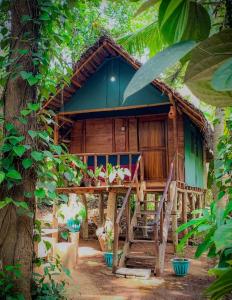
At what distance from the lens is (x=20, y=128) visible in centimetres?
288

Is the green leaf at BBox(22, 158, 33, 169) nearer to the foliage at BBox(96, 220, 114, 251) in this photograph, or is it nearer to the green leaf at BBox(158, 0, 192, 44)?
the green leaf at BBox(158, 0, 192, 44)

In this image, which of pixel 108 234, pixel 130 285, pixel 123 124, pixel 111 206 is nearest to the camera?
pixel 130 285

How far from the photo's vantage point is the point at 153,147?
1067cm

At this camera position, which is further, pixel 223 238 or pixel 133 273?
pixel 133 273

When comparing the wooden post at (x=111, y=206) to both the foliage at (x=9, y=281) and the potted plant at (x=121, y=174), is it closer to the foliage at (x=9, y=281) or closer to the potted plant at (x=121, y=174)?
the potted plant at (x=121, y=174)

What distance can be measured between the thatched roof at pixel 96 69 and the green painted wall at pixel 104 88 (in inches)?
6.7

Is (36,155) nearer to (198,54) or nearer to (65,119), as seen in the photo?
(198,54)

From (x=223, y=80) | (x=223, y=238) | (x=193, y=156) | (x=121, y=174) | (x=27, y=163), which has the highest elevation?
(x=193, y=156)

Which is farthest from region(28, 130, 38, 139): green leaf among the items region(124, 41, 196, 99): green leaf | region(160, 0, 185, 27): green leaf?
region(124, 41, 196, 99): green leaf

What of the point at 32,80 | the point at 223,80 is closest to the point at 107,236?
the point at 32,80

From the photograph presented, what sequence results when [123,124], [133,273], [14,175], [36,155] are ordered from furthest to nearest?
[123,124], [133,273], [36,155], [14,175]

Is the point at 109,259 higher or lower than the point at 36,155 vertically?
lower

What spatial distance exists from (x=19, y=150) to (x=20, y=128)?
0.32m

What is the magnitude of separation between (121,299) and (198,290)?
164 centimetres
